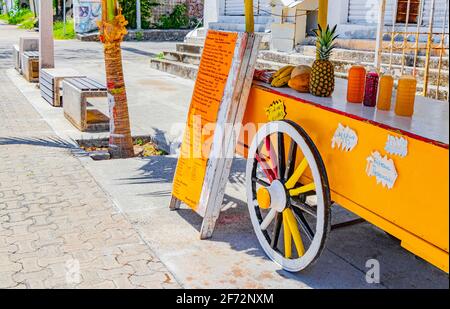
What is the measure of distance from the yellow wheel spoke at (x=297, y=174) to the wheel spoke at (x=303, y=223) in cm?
17

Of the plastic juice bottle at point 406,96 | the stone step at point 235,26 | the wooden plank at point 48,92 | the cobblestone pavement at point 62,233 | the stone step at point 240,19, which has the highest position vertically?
the stone step at point 240,19

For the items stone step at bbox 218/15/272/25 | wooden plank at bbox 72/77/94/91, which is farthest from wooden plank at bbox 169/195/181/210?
stone step at bbox 218/15/272/25

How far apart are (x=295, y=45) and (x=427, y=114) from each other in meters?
9.62

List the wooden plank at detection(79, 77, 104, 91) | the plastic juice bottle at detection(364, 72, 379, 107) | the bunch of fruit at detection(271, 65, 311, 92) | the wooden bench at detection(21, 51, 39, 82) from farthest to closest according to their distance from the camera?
the wooden bench at detection(21, 51, 39, 82), the wooden plank at detection(79, 77, 104, 91), the bunch of fruit at detection(271, 65, 311, 92), the plastic juice bottle at detection(364, 72, 379, 107)

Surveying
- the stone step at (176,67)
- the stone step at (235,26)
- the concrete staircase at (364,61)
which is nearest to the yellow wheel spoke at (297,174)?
the concrete staircase at (364,61)

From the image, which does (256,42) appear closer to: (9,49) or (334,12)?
(334,12)

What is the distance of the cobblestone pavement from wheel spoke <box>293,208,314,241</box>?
910 mm

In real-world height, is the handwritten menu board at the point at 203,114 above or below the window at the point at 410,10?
below

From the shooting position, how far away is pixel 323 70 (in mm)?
3848

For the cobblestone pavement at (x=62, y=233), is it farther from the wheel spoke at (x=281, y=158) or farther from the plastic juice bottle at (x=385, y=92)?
the plastic juice bottle at (x=385, y=92)

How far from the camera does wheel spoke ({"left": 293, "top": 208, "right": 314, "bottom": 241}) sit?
3400mm

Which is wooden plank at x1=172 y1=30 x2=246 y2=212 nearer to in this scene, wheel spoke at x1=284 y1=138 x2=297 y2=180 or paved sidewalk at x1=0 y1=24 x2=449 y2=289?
paved sidewalk at x1=0 y1=24 x2=449 y2=289

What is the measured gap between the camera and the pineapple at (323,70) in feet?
12.4

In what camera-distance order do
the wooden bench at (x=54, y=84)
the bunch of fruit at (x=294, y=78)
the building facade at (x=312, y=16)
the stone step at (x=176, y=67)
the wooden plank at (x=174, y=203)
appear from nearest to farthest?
1. the bunch of fruit at (x=294, y=78)
2. the wooden plank at (x=174, y=203)
3. the building facade at (x=312, y=16)
4. the wooden bench at (x=54, y=84)
5. the stone step at (x=176, y=67)
